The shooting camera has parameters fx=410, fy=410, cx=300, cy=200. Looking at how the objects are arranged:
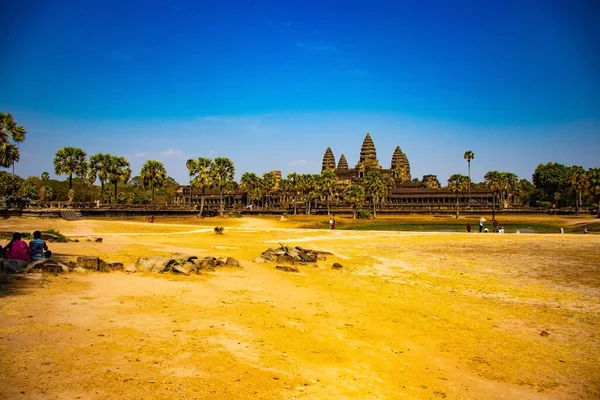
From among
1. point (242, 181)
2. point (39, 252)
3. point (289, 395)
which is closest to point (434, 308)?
point (289, 395)

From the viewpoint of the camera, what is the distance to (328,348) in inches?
427

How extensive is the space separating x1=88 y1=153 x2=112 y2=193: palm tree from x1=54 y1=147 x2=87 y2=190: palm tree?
8.46ft

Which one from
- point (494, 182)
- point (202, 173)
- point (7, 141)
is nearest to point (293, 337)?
point (7, 141)

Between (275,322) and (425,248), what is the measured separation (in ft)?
84.6

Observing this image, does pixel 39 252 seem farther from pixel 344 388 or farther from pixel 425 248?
pixel 425 248

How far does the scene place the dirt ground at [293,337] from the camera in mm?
7949

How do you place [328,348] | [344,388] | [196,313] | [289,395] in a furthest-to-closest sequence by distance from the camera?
[196,313] → [328,348] → [344,388] → [289,395]

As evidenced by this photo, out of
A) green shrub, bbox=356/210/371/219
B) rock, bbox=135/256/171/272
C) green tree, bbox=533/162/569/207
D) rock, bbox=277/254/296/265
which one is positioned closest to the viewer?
rock, bbox=135/256/171/272

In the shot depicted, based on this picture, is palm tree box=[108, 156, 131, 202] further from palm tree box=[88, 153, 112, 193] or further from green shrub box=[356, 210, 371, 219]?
green shrub box=[356, 210, 371, 219]

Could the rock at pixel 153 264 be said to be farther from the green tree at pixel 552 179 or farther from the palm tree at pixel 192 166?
the green tree at pixel 552 179

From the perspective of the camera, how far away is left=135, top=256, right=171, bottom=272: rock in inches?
743

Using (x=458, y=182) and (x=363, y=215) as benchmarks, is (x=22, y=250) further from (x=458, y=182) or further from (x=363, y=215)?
(x=458, y=182)

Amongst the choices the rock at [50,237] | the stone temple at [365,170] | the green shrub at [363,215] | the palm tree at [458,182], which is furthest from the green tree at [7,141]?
the stone temple at [365,170]

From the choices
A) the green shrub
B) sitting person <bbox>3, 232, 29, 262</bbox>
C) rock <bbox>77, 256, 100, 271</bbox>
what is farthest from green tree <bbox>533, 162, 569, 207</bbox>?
sitting person <bbox>3, 232, 29, 262</bbox>
